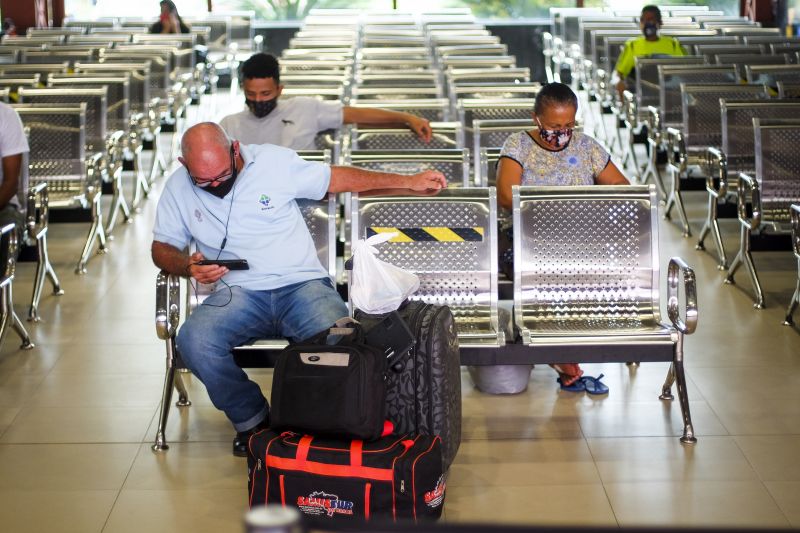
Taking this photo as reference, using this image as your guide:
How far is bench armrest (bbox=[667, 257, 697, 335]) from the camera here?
13.5 feet

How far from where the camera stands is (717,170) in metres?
6.94

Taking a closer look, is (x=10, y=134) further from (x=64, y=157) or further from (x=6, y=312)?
(x=64, y=157)

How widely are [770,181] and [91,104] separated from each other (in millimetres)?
4207

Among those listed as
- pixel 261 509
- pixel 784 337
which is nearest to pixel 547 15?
pixel 784 337

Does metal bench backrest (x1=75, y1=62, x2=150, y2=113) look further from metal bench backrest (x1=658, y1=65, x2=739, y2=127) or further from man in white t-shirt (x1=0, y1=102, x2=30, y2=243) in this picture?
metal bench backrest (x1=658, y1=65, x2=739, y2=127)

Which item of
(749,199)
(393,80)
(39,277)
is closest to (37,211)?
(39,277)

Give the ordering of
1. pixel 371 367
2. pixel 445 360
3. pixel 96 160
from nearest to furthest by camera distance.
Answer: pixel 371 367 → pixel 445 360 → pixel 96 160

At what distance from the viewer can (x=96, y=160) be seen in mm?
7082

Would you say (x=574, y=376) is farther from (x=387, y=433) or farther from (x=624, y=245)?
(x=387, y=433)

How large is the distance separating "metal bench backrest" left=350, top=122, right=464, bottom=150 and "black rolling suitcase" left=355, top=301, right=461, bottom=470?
2.67m

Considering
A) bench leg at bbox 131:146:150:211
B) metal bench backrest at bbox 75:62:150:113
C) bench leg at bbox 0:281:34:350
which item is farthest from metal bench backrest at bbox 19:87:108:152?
bench leg at bbox 0:281:34:350

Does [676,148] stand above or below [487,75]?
below

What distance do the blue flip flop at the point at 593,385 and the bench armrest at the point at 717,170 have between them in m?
2.37

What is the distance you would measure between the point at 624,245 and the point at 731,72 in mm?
5023
